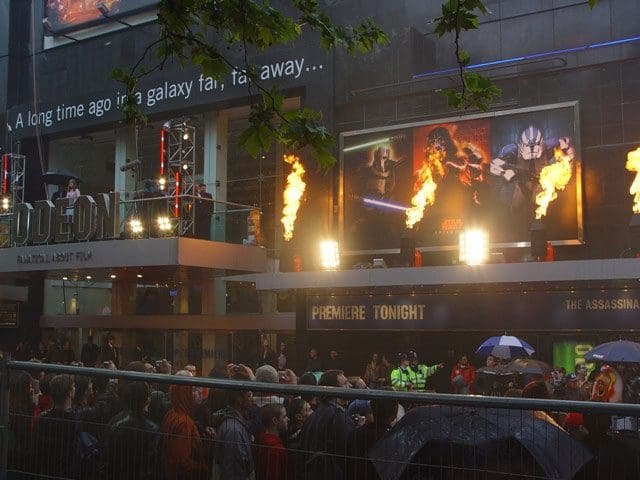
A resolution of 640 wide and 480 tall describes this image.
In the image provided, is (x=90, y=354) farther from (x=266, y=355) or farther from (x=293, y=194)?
(x=293, y=194)

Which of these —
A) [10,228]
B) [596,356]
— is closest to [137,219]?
[10,228]

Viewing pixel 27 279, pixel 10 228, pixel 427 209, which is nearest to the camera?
pixel 427 209

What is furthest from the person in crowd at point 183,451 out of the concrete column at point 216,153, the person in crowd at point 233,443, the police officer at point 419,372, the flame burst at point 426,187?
the concrete column at point 216,153

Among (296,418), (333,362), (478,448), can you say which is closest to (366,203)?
(333,362)

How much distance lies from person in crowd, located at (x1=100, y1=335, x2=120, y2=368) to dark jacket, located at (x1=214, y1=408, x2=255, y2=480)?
68.0ft

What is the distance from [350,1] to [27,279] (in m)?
14.3

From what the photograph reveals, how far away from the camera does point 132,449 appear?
17.8 feet

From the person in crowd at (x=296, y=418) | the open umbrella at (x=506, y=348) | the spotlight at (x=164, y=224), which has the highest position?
the spotlight at (x=164, y=224)

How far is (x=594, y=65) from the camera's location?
19.1 m

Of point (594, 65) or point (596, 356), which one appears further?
point (594, 65)

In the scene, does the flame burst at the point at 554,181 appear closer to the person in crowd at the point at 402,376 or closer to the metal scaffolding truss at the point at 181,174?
the person in crowd at the point at 402,376

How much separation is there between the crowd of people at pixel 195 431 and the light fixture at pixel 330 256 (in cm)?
1453

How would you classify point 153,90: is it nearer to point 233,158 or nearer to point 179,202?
point 233,158

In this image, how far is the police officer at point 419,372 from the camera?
728 inches
